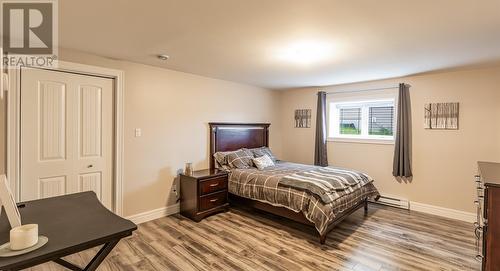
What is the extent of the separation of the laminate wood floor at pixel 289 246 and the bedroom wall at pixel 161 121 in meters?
0.54

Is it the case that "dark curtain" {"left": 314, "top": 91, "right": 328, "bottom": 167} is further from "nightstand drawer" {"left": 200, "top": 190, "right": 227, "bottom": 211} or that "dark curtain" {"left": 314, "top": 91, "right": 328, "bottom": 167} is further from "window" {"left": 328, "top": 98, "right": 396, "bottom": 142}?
"nightstand drawer" {"left": 200, "top": 190, "right": 227, "bottom": 211}

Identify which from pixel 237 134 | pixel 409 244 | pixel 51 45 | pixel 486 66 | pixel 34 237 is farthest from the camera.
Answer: pixel 237 134

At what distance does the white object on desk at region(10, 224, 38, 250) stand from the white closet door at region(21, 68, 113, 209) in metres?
2.01

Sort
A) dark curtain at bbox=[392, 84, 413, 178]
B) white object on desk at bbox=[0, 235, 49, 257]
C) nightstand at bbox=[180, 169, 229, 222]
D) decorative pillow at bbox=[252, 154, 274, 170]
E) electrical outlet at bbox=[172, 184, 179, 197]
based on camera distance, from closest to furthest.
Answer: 1. white object on desk at bbox=[0, 235, 49, 257]
2. nightstand at bbox=[180, 169, 229, 222]
3. electrical outlet at bbox=[172, 184, 179, 197]
4. dark curtain at bbox=[392, 84, 413, 178]
5. decorative pillow at bbox=[252, 154, 274, 170]

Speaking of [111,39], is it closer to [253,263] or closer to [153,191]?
[153,191]

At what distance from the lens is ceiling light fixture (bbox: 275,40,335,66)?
2.55m

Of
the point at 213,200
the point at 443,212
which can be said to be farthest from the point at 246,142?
the point at 443,212

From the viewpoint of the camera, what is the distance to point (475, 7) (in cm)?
174

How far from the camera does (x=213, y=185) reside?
12.0 feet

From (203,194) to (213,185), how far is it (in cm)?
21

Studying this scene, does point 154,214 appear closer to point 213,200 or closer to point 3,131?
point 213,200

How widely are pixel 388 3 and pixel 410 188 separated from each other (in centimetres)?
334

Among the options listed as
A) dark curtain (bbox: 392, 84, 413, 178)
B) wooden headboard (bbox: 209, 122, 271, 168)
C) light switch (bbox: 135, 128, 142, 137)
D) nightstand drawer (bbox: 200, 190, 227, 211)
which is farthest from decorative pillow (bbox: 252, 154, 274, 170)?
dark curtain (bbox: 392, 84, 413, 178)

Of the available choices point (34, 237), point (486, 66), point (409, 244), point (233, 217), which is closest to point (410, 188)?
point (409, 244)
